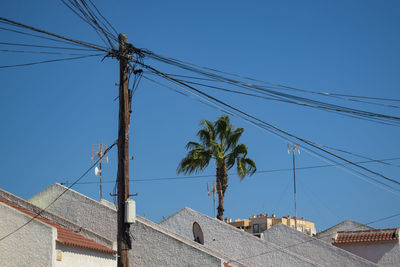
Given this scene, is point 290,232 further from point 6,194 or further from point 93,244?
point 6,194

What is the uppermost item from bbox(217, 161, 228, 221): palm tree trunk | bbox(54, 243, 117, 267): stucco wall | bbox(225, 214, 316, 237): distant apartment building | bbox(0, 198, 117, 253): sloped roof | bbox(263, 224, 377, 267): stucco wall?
bbox(225, 214, 316, 237): distant apartment building

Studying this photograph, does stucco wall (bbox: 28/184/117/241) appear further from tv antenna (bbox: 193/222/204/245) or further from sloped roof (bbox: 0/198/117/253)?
tv antenna (bbox: 193/222/204/245)

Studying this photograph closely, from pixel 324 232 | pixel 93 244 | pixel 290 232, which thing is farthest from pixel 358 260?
pixel 93 244

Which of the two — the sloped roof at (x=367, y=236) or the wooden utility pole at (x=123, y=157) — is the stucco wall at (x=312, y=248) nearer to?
the sloped roof at (x=367, y=236)

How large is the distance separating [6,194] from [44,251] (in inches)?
242

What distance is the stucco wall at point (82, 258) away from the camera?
754 inches

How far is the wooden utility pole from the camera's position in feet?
50.2

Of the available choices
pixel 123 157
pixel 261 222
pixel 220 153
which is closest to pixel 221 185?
pixel 220 153

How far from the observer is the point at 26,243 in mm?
18609

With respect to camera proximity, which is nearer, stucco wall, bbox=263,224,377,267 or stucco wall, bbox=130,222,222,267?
stucco wall, bbox=130,222,222,267

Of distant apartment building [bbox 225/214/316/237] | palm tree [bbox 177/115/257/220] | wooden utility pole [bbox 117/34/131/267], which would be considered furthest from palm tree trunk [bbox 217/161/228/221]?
distant apartment building [bbox 225/214/316/237]

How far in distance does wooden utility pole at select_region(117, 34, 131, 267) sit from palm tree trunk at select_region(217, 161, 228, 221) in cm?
1901

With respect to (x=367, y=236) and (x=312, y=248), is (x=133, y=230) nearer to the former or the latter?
(x=312, y=248)

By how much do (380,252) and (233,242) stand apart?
→ 808cm
